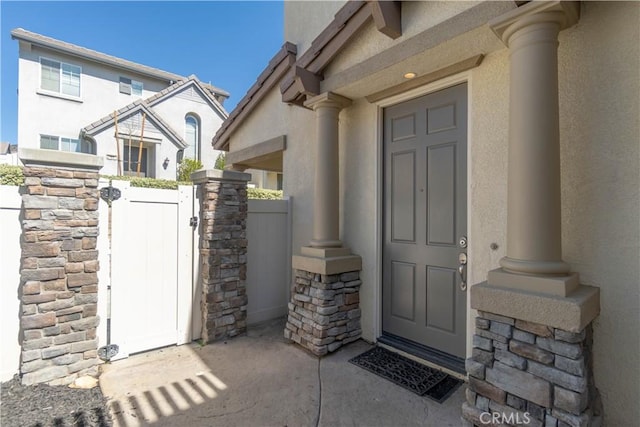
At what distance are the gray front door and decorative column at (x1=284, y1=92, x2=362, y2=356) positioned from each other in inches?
17.8

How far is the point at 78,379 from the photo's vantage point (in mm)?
2895

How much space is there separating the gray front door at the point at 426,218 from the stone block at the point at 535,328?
1.02 metres

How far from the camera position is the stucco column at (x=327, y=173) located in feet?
12.5

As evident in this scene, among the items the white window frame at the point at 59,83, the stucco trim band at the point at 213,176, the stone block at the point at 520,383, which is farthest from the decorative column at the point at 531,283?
the white window frame at the point at 59,83

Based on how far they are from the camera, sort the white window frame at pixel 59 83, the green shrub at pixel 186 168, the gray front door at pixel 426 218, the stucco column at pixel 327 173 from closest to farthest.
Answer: the gray front door at pixel 426 218 < the stucco column at pixel 327 173 < the white window frame at pixel 59 83 < the green shrub at pixel 186 168

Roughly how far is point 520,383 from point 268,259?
11.3 feet

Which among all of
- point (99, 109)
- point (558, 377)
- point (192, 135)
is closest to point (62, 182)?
point (558, 377)

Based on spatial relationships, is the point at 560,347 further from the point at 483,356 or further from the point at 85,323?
the point at 85,323

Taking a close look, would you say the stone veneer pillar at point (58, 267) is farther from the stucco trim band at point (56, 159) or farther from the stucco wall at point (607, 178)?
the stucco wall at point (607, 178)

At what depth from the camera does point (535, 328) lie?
193 cm

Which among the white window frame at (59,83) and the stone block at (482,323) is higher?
the white window frame at (59,83)

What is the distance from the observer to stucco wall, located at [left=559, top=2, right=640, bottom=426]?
6.89 ft

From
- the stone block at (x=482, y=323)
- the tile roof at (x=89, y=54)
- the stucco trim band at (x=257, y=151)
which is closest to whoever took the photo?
the stone block at (x=482, y=323)

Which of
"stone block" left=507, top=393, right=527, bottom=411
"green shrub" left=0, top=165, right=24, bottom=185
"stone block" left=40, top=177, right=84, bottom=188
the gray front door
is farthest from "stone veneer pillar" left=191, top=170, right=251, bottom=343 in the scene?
"green shrub" left=0, top=165, right=24, bottom=185
